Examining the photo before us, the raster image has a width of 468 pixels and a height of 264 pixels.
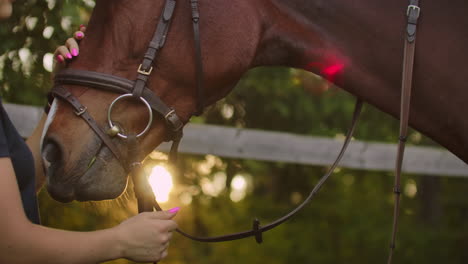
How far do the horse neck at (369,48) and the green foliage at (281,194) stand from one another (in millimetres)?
901

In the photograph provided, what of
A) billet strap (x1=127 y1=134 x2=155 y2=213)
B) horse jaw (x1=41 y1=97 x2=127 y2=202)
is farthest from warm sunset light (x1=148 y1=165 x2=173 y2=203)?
horse jaw (x1=41 y1=97 x2=127 y2=202)

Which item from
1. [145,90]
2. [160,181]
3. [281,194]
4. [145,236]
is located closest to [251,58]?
[145,90]

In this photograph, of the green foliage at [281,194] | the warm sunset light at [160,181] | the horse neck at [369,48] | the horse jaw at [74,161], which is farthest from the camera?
the warm sunset light at [160,181]

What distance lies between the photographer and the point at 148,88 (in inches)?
66.5

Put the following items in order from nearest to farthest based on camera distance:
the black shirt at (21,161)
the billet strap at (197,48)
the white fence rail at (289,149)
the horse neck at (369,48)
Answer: the black shirt at (21,161) → the billet strap at (197,48) → the horse neck at (369,48) → the white fence rail at (289,149)

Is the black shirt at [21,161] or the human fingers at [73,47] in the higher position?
the human fingers at [73,47]

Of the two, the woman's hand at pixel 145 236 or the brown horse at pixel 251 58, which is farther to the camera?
the brown horse at pixel 251 58

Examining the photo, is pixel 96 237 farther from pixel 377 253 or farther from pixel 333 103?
pixel 377 253

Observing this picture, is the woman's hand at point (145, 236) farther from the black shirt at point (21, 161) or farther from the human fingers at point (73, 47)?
the human fingers at point (73, 47)

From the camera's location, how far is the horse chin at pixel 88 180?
1595 millimetres

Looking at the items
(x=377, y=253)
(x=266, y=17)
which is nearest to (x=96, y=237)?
(x=266, y=17)

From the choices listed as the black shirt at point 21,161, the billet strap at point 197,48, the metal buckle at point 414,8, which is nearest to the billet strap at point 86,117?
the black shirt at point 21,161

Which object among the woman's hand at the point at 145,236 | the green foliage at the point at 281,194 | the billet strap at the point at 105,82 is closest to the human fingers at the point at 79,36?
the billet strap at the point at 105,82

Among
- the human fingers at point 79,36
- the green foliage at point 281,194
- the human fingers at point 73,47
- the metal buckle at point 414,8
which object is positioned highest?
the metal buckle at point 414,8
